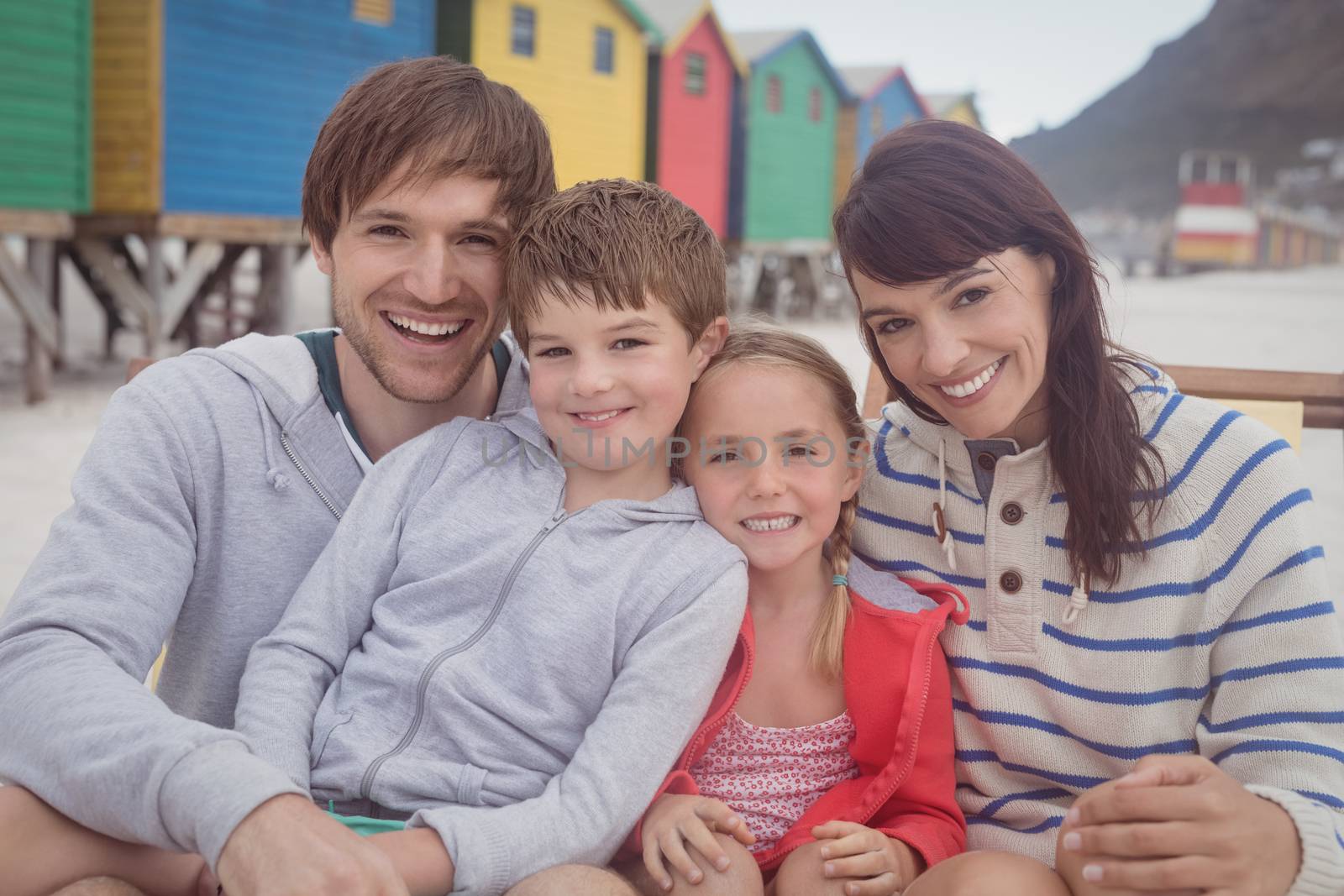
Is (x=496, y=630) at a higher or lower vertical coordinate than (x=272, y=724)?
higher

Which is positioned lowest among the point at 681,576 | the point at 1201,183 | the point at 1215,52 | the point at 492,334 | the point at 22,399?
the point at 22,399

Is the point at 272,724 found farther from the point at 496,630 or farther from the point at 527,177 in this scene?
the point at 527,177

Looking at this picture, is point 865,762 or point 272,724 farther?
point 865,762

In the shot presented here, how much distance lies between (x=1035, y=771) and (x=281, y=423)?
5.59 feet

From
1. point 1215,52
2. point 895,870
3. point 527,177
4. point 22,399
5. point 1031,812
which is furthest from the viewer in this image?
point 1215,52

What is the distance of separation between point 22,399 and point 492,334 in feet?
33.0

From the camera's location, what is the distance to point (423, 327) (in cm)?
260

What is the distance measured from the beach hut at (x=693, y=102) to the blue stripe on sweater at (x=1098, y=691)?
1818 cm

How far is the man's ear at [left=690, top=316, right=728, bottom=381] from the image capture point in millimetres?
2480

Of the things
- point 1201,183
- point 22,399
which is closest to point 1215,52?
point 1201,183

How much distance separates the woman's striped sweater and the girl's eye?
0.30 meters

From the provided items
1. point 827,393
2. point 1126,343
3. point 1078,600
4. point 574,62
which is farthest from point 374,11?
point 1078,600

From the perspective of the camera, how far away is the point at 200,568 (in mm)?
2449

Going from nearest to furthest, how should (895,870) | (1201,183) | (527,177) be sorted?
1. (895,870)
2. (527,177)
3. (1201,183)
